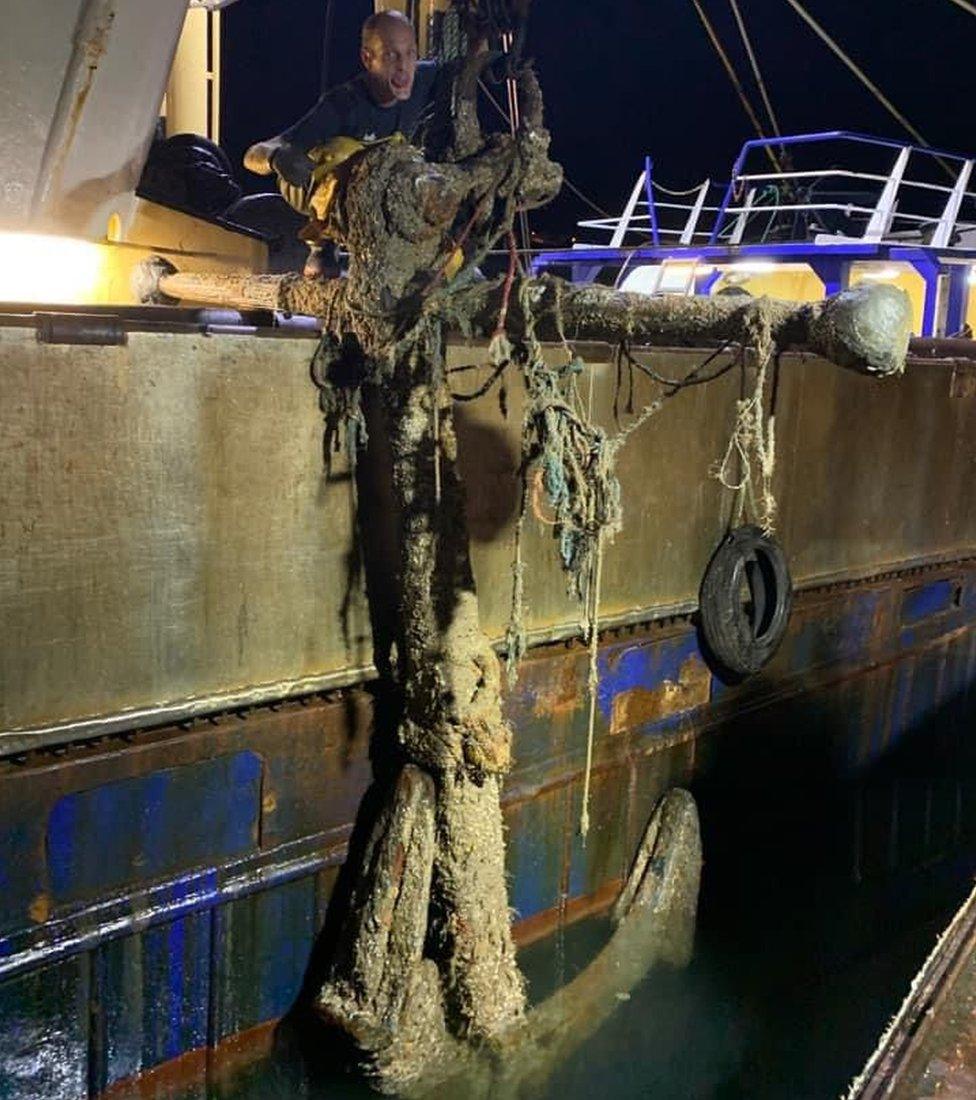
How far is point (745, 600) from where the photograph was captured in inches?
247

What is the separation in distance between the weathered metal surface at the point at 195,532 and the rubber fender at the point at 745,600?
645mm

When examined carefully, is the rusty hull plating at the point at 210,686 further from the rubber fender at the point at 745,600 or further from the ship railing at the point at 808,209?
the ship railing at the point at 808,209

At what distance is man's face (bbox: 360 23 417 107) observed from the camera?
501 centimetres

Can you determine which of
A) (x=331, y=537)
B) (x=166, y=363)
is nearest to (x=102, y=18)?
(x=166, y=363)

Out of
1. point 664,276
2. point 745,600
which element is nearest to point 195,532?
point 745,600

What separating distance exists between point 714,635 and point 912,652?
2883mm

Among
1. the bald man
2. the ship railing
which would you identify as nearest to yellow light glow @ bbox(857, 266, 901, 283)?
the ship railing

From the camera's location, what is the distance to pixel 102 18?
509 centimetres

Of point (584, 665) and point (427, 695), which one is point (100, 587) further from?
point (584, 665)

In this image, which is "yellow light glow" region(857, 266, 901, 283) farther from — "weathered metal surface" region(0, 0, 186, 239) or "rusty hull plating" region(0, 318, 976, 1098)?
"weathered metal surface" region(0, 0, 186, 239)

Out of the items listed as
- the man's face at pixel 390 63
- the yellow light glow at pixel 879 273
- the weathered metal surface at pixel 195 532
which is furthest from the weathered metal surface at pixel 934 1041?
the yellow light glow at pixel 879 273

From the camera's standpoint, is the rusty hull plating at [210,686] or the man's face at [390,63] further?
the man's face at [390,63]

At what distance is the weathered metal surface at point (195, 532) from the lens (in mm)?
3422

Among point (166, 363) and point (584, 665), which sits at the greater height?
point (166, 363)
